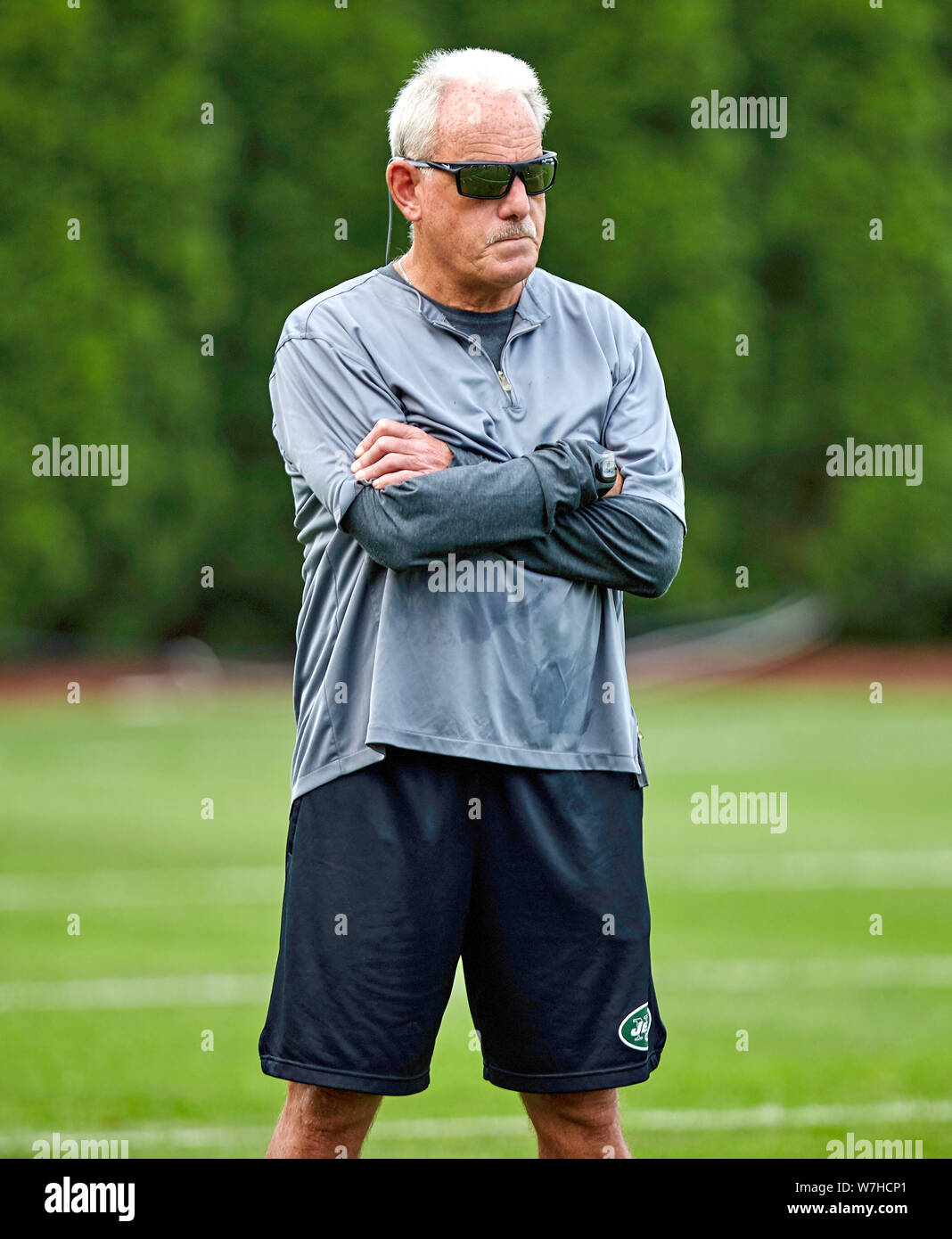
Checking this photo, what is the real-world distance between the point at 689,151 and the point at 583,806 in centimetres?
2042

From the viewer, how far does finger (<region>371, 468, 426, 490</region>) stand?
3.41 meters

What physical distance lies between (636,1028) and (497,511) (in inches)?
38.0

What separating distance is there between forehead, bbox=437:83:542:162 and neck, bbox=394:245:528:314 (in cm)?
21

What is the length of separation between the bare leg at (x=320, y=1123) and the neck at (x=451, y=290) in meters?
1.43

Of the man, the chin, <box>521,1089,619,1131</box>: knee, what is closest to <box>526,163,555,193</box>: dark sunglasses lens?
the man

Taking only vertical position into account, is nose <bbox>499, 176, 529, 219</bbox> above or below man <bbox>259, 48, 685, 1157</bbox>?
above

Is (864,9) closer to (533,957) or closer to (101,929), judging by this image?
(101,929)

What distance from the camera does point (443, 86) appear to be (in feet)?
11.5

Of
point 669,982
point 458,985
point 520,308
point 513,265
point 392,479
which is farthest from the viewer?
point 458,985

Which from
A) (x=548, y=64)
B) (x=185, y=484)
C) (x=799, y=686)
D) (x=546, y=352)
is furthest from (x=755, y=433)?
(x=546, y=352)

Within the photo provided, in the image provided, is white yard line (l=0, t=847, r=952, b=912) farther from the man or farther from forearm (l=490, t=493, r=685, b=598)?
forearm (l=490, t=493, r=685, b=598)

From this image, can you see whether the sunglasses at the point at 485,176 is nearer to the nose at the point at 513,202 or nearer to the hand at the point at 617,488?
the nose at the point at 513,202

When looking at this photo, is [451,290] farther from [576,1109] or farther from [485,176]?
[576,1109]

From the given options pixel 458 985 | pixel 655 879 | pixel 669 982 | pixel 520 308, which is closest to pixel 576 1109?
pixel 520 308
